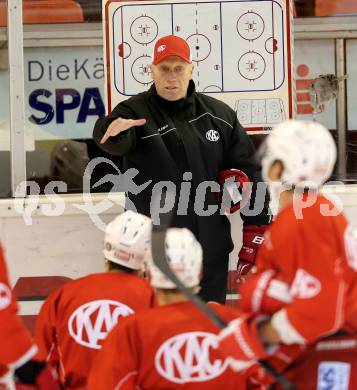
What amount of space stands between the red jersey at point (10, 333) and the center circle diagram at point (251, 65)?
2.24 m

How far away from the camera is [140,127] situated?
414cm

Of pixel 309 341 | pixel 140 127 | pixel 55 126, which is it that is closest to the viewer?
pixel 309 341

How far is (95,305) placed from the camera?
316cm

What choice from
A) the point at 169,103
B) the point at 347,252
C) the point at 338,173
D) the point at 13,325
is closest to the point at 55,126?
the point at 169,103

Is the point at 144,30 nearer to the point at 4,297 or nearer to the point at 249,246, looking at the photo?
the point at 249,246

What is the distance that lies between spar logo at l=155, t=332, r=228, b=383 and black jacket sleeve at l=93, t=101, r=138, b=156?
1388 millimetres

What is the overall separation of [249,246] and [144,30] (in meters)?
1.18

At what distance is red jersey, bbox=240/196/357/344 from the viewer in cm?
238

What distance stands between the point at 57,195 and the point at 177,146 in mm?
687

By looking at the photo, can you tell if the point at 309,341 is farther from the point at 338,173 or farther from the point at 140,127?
the point at 338,173

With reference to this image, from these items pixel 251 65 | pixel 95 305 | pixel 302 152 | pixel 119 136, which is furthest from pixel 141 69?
pixel 302 152

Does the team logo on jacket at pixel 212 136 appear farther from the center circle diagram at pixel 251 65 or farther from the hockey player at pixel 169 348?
the hockey player at pixel 169 348

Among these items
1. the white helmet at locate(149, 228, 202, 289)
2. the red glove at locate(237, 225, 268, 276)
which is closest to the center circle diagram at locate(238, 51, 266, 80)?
the red glove at locate(237, 225, 268, 276)

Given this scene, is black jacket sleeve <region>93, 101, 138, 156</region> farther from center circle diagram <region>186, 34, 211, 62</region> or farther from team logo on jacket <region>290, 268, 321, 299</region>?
team logo on jacket <region>290, 268, 321, 299</region>
